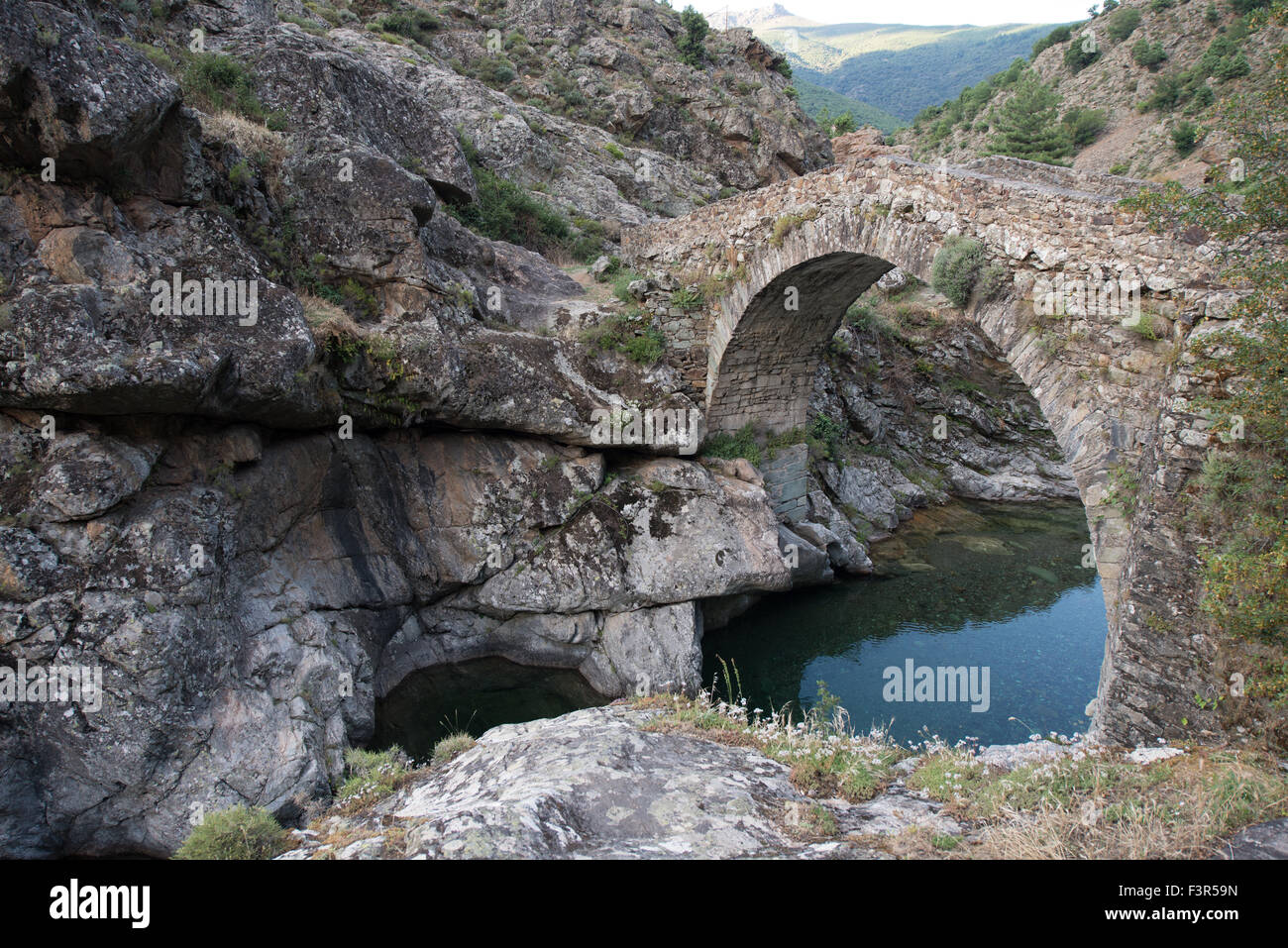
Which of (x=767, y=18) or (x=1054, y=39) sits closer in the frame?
(x=1054, y=39)

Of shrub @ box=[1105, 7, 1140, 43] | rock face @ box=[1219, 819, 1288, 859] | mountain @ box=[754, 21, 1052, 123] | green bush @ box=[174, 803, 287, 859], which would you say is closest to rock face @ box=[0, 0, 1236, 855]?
green bush @ box=[174, 803, 287, 859]

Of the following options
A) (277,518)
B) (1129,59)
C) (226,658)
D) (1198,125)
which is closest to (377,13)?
(277,518)

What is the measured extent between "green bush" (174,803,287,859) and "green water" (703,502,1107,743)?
632 centimetres

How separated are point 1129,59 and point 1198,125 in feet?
33.7

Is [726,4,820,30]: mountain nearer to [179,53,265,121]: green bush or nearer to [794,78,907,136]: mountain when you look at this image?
[794,78,907,136]: mountain

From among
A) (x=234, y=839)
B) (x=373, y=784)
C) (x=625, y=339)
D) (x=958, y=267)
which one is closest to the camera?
(x=234, y=839)

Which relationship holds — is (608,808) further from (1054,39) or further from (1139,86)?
(1054,39)

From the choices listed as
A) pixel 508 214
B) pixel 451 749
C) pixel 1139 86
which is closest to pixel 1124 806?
pixel 451 749

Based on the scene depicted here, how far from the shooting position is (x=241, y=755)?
6.77 m

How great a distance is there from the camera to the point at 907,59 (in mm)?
99500

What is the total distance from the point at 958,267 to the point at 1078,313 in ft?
4.70

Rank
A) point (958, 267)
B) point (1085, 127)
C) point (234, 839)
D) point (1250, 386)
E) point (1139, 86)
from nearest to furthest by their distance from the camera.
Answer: point (234, 839), point (1250, 386), point (958, 267), point (1085, 127), point (1139, 86)

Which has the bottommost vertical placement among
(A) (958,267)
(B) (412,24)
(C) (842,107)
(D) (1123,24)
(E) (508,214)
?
(A) (958,267)

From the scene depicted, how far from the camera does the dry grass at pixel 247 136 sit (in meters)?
9.11
